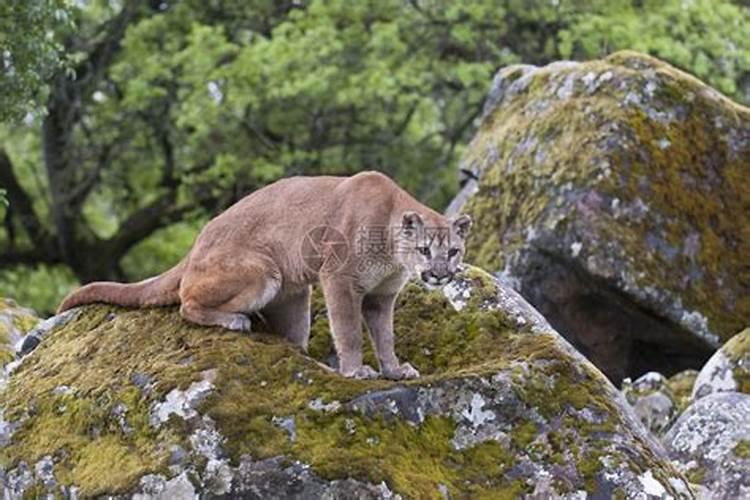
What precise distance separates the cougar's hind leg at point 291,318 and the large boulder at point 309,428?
37 cm

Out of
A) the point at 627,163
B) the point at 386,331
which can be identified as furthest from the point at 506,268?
the point at 386,331

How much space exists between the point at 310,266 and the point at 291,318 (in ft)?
1.32

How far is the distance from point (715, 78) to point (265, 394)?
1838 centimetres

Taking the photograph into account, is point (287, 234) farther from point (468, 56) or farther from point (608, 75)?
point (468, 56)

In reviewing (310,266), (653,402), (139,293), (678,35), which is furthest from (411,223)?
(678,35)

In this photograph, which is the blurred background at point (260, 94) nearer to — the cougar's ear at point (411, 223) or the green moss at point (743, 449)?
the green moss at point (743, 449)

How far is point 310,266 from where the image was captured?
30.1 feet

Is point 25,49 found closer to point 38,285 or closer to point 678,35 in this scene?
point 38,285

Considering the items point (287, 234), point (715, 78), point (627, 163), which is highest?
point (287, 234)

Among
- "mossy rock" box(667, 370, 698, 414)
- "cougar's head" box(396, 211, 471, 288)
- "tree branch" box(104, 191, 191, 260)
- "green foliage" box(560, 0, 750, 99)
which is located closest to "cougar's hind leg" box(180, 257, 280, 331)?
"cougar's head" box(396, 211, 471, 288)

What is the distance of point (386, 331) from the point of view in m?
9.19

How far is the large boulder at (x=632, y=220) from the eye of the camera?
581 inches

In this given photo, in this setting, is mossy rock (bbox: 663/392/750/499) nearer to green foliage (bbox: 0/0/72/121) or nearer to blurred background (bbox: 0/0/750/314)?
green foliage (bbox: 0/0/72/121)

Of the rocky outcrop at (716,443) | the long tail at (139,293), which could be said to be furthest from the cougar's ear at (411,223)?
the rocky outcrop at (716,443)
